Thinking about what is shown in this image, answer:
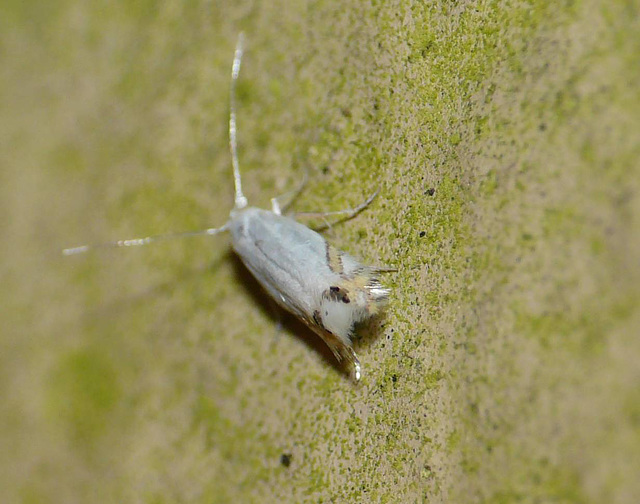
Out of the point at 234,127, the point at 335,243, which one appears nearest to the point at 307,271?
the point at 335,243

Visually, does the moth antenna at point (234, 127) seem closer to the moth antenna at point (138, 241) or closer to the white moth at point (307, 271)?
the white moth at point (307, 271)

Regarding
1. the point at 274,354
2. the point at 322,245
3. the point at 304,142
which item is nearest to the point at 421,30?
the point at 304,142

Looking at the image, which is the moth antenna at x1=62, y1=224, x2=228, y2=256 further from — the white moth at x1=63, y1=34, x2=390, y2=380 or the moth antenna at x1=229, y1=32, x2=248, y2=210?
the moth antenna at x1=229, y1=32, x2=248, y2=210

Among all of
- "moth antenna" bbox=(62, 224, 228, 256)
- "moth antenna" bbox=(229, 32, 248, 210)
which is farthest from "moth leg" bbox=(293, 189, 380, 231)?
"moth antenna" bbox=(62, 224, 228, 256)

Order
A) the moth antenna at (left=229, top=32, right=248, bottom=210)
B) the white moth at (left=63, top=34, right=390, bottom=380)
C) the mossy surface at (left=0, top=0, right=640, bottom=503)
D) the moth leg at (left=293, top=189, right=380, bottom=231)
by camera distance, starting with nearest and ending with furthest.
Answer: the mossy surface at (left=0, top=0, right=640, bottom=503) < the white moth at (left=63, top=34, right=390, bottom=380) < the moth leg at (left=293, top=189, right=380, bottom=231) < the moth antenna at (left=229, top=32, right=248, bottom=210)

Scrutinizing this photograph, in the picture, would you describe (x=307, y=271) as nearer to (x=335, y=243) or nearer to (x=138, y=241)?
(x=335, y=243)

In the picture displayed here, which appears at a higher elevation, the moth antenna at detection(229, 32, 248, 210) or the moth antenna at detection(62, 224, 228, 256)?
the moth antenna at detection(229, 32, 248, 210)
